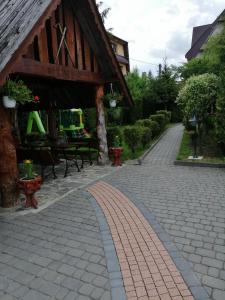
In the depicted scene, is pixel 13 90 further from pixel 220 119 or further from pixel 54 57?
pixel 220 119

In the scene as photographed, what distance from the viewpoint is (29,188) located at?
6445mm

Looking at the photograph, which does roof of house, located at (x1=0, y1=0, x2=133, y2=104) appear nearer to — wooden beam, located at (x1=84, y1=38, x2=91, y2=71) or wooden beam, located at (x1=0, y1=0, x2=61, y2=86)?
wooden beam, located at (x1=0, y1=0, x2=61, y2=86)

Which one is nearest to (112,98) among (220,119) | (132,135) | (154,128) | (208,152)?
(132,135)

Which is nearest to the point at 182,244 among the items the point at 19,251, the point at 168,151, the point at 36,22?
the point at 19,251

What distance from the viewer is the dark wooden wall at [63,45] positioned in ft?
24.2

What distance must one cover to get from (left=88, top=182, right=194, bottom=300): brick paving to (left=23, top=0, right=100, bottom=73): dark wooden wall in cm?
419

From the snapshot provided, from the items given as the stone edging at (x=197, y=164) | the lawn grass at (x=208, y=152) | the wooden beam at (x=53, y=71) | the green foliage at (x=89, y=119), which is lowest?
A: the stone edging at (x=197, y=164)

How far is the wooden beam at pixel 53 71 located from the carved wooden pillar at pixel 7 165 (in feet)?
3.76

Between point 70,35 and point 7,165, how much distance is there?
4.40 meters

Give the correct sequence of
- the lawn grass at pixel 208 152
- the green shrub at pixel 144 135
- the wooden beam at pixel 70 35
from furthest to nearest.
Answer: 1. the green shrub at pixel 144 135
2. the lawn grass at pixel 208 152
3. the wooden beam at pixel 70 35

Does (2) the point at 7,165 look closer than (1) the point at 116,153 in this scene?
Yes

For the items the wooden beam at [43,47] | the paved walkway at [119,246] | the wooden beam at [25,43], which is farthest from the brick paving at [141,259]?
the wooden beam at [43,47]

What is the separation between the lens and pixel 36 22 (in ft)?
20.8

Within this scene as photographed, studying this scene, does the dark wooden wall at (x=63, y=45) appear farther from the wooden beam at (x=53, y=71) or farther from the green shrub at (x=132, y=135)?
the green shrub at (x=132, y=135)
